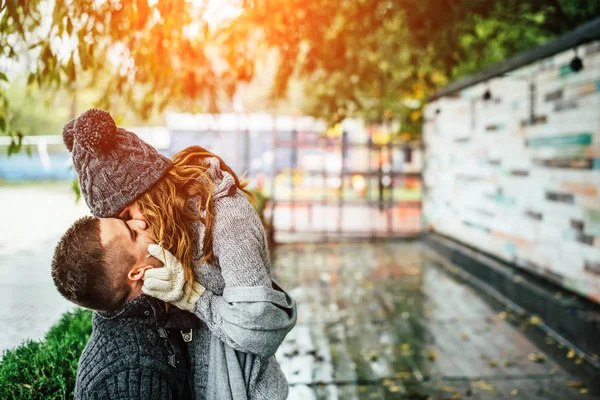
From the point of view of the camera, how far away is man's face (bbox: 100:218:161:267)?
5.41ft

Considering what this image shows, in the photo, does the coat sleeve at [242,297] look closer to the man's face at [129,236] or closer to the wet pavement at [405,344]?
the man's face at [129,236]

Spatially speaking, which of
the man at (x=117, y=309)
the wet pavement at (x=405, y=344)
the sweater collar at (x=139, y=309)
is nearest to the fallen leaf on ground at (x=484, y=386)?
the wet pavement at (x=405, y=344)

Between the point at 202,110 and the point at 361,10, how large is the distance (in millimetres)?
2492

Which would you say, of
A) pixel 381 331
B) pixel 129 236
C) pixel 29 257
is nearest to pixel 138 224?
pixel 129 236

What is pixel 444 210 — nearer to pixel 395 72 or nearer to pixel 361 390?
pixel 395 72

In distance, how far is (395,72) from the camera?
41.2ft

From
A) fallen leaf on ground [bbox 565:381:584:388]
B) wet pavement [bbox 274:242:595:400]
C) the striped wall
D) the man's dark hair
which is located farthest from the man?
the striped wall

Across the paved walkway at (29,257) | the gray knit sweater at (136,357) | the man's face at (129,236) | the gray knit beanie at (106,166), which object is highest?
the gray knit beanie at (106,166)

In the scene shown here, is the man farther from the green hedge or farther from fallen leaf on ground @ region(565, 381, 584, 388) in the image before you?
fallen leaf on ground @ region(565, 381, 584, 388)

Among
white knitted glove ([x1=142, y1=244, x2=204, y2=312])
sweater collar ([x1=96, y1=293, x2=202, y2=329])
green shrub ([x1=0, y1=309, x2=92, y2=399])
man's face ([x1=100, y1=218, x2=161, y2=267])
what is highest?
man's face ([x1=100, y1=218, x2=161, y2=267])

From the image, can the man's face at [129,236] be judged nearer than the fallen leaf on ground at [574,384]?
Yes

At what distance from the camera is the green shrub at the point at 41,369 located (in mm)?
2160

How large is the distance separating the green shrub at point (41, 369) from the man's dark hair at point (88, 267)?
774mm

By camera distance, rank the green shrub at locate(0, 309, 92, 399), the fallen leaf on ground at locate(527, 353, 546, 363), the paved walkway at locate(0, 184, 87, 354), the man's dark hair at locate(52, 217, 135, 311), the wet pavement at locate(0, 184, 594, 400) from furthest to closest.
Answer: the fallen leaf on ground at locate(527, 353, 546, 363) → the wet pavement at locate(0, 184, 594, 400) → the paved walkway at locate(0, 184, 87, 354) → the green shrub at locate(0, 309, 92, 399) → the man's dark hair at locate(52, 217, 135, 311)
